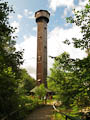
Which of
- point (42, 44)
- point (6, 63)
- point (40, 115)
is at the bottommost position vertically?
point (40, 115)

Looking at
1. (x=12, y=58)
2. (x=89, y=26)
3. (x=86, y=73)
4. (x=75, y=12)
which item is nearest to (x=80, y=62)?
(x=86, y=73)

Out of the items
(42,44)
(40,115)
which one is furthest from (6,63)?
(42,44)

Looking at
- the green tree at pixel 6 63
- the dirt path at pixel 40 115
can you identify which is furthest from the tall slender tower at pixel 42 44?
the green tree at pixel 6 63

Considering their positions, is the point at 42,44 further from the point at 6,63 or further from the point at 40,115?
the point at 6,63

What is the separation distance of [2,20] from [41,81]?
3236 centimetres

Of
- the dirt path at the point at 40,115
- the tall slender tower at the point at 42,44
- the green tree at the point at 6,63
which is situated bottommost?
the dirt path at the point at 40,115

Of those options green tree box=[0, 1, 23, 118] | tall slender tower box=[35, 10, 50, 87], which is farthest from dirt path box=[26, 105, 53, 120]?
tall slender tower box=[35, 10, 50, 87]

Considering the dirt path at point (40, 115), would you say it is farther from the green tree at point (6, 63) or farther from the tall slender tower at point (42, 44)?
the tall slender tower at point (42, 44)

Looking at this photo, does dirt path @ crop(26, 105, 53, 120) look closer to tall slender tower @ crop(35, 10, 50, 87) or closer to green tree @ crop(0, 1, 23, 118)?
green tree @ crop(0, 1, 23, 118)

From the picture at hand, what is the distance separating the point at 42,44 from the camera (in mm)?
39469

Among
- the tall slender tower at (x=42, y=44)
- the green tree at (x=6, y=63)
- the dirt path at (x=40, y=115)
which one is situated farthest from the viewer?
the tall slender tower at (x=42, y=44)

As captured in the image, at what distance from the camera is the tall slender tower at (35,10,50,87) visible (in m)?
38.0

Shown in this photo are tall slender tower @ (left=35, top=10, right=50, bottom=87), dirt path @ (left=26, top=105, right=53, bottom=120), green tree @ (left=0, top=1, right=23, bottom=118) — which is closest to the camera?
green tree @ (left=0, top=1, right=23, bottom=118)

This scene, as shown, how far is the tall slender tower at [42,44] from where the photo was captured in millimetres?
38000
